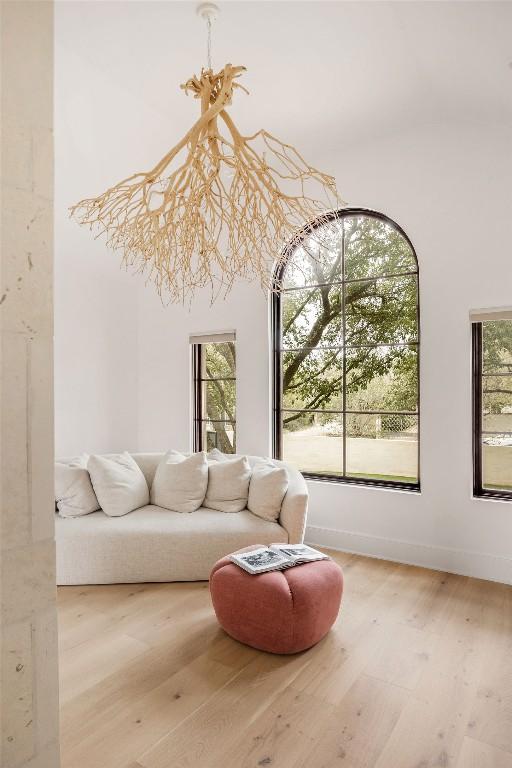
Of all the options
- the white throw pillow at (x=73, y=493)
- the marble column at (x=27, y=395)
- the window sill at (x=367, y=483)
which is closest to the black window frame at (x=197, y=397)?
the window sill at (x=367, y=483)

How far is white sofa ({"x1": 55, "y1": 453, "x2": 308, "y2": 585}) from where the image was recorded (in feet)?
10.5

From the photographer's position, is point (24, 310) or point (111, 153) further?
point (111, 153)

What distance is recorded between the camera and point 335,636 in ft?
8.44

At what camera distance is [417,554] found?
3557mm

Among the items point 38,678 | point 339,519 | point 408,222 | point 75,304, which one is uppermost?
point 408,222

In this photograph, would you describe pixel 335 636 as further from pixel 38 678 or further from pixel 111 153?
pixel 111 153

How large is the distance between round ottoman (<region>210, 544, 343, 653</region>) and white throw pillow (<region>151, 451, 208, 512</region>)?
1.06 m

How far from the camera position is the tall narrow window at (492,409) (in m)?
3.36

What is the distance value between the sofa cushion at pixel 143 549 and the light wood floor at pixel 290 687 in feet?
0.57

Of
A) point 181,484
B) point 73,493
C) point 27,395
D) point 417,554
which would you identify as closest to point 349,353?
point 417,554

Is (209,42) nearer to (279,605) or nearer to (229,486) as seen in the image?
(229,486)

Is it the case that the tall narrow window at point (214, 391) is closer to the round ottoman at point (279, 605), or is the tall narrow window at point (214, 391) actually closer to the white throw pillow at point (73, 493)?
the white throw pillow at point (73, 493)

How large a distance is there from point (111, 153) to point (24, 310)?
348 centimetres

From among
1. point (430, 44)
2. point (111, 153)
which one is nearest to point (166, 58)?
point (111, 153)
